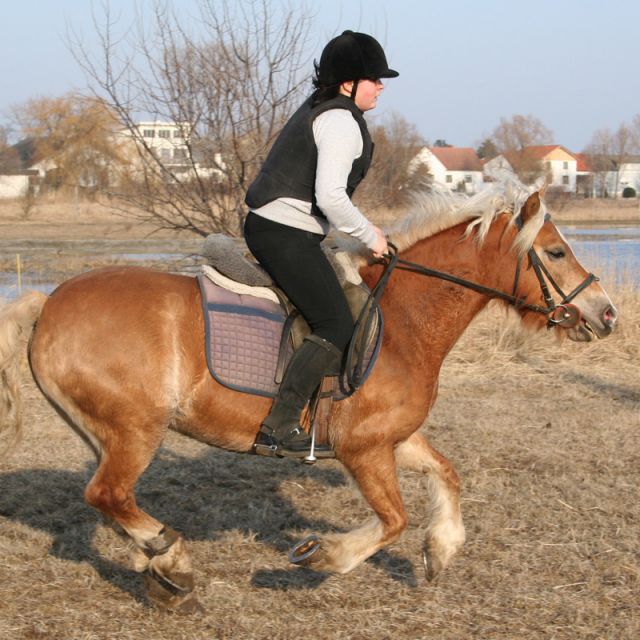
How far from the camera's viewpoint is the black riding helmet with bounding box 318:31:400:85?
441cm

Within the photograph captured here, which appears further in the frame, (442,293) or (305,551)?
(442,293)

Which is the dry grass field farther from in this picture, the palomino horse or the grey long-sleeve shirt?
the grey long-sleeve shirt

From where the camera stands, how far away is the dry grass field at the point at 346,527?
4.33 meters

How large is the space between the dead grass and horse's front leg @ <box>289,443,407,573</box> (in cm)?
27

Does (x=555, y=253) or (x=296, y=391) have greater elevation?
(x=555, y=253)

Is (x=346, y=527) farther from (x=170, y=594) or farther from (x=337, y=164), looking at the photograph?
(x=337, y=164)

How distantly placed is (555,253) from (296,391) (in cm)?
159

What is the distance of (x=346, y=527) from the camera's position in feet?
18.9

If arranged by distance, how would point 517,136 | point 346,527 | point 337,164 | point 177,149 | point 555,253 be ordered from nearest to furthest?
point 337,164
point 555,253
point 346,527
point 177,149
point 517,136

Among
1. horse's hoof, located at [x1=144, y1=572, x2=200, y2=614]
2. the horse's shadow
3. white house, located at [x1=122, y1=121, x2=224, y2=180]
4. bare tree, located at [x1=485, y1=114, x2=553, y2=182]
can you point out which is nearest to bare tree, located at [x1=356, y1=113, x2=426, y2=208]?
white house, located at [x1=122, y1=121, x2=224, y2=180]

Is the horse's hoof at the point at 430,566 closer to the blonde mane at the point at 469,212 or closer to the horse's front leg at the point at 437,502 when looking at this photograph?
the horse's front leg at the point at 437,502

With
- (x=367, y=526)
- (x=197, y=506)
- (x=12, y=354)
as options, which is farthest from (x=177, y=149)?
(x=367, y=526)

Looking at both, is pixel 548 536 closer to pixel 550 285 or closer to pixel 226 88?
pixel 550 285

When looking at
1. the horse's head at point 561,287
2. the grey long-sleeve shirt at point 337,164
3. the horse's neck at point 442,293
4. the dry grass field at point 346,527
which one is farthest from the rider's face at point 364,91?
the dry grass field at point 346,527
